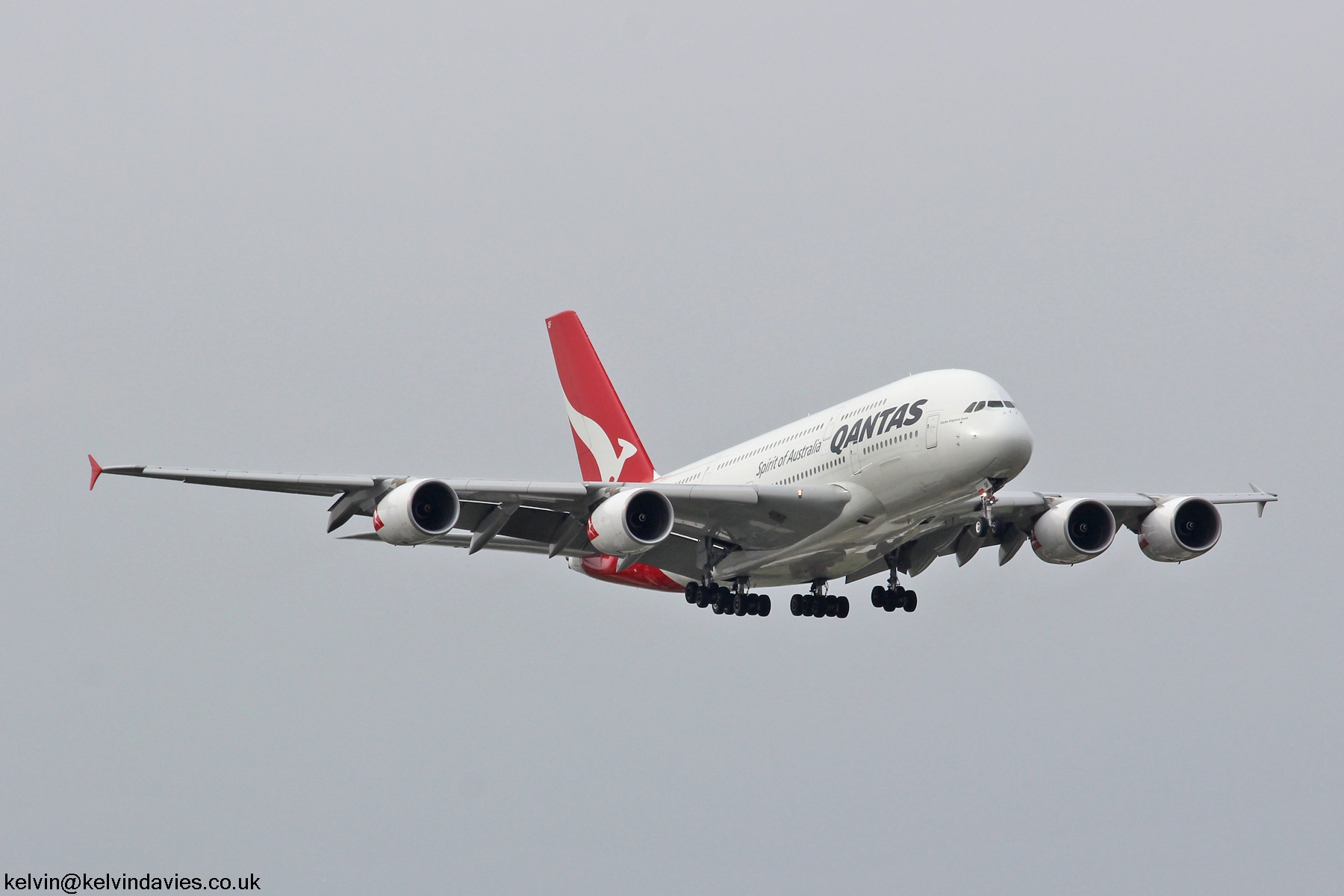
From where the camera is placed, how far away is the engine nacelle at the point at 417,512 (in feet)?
108

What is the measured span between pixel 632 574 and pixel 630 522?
7912 mm

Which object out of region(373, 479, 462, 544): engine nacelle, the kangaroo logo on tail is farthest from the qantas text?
the kangaroo logo on tail

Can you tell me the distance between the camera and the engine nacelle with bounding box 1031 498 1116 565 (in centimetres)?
3766

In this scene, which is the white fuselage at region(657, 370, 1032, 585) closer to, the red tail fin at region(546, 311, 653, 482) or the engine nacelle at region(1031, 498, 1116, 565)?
the engine nacelle at region(1031, 498, 1116, 565)

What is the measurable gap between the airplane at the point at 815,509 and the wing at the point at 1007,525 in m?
0.04

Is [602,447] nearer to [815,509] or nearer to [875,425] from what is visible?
[815,509]

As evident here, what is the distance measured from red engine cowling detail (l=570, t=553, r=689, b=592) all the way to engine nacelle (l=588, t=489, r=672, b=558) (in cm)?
659

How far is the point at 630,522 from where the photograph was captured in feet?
112

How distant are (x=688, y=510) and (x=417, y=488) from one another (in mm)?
6460

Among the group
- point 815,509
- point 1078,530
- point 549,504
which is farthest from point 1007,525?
point 549,504

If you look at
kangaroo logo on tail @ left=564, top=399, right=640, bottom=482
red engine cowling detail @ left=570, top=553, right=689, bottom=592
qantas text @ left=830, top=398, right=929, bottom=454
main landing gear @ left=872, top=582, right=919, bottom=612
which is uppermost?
kangaroo logo on tail @ left=564, top=399, right=640, bottom=482

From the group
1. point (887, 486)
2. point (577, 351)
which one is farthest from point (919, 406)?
point (577, 351)

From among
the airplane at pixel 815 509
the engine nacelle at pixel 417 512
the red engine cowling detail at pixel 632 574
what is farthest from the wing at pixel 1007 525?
the engine nacelle at pixel 417 512

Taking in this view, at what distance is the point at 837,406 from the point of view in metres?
36.2
